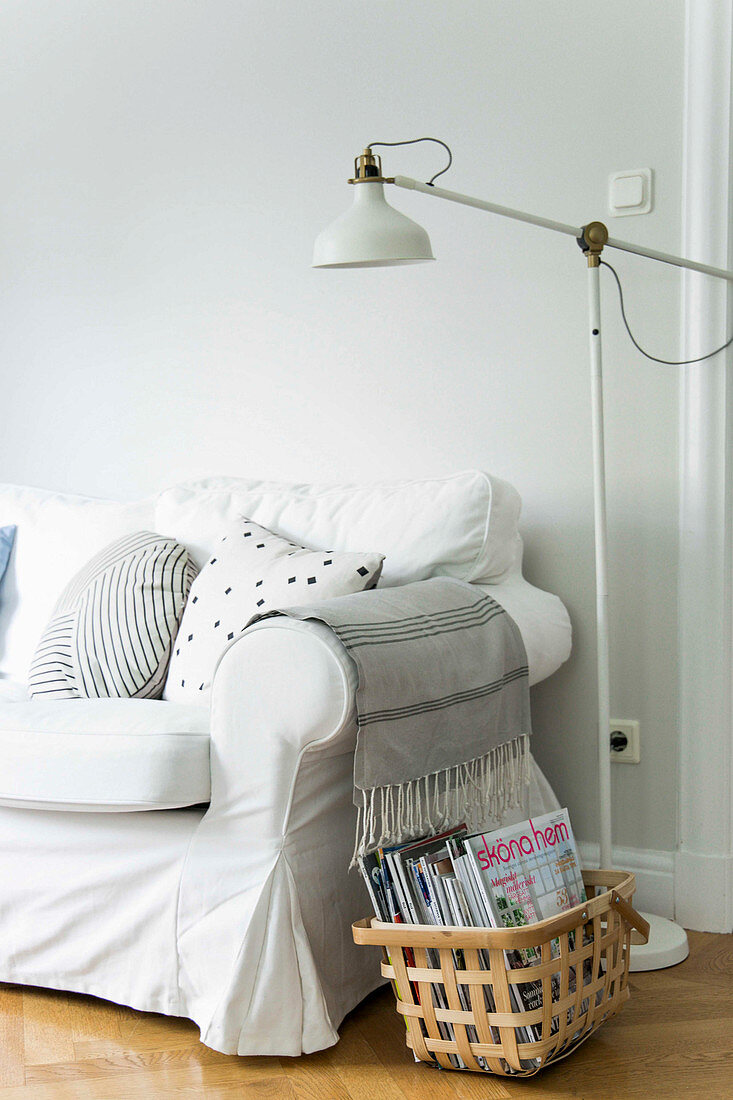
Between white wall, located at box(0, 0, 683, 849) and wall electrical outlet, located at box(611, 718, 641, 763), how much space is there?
0.07 feet

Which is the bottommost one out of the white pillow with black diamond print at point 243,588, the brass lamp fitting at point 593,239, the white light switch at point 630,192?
the white pillow with black diamond print at point 243,588

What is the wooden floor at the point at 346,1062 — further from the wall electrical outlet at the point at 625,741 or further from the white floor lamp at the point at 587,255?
the wall electrical outlet at the point at 625,741

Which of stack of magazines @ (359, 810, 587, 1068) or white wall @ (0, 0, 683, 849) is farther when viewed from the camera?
white wall @ (0, 0, 683, 849)

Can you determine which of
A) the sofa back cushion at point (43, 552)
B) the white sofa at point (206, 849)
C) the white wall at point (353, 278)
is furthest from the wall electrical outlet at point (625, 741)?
the sofa back cushion at point (43, 552)

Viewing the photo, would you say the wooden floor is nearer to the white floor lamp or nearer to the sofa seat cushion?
the white floor lamp

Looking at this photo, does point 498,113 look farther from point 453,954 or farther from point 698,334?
point 453,954

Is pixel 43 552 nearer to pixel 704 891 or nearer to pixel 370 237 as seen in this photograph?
pixel 370 237

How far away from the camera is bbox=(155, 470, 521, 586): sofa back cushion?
2092mm

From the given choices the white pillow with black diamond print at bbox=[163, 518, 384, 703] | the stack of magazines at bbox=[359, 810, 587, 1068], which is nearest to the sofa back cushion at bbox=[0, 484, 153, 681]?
the white pillow with black diamond print at bbox=[163, 518, 384, 703]

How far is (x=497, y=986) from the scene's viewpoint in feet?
4.83

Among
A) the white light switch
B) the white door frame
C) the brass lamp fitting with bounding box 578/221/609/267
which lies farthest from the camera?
the white light switch

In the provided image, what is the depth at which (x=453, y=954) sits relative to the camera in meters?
1.50

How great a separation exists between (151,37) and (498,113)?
101 centimetres

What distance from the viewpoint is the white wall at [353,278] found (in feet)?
7.25
